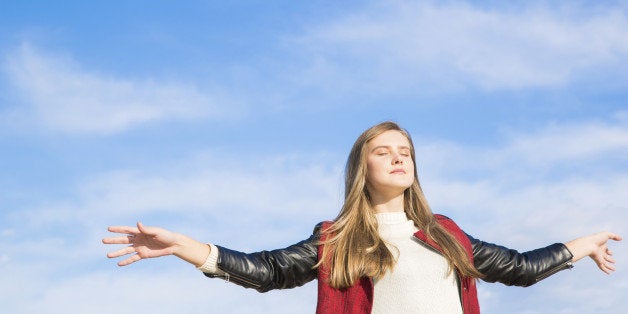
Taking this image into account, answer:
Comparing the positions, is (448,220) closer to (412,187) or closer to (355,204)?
(412,187)

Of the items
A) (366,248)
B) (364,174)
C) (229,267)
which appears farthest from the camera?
(364,174)

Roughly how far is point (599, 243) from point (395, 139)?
2.54 meters

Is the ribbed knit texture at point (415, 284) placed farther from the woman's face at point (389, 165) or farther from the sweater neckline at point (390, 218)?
the woman's face at point (389, 165)

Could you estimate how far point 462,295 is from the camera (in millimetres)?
6984

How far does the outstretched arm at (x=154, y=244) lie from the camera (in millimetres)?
5941

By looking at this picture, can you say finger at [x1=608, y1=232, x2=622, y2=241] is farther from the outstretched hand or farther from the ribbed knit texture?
the outstretched hand

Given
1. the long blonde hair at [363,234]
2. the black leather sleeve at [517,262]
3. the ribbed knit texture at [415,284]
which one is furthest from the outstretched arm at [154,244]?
the black leather sleeve at [517,262]

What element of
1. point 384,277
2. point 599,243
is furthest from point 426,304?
point 599,243

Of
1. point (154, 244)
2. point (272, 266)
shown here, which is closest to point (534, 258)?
point (272, 266)

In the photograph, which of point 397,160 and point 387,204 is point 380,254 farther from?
point 397,160

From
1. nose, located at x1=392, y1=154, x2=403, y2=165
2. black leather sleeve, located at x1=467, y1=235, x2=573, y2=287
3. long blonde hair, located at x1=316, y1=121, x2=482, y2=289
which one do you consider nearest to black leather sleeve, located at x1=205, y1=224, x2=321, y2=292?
long blonde hair, located at x1=316, y1=121, x2=482, y2=289

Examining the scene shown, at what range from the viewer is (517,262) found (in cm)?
764

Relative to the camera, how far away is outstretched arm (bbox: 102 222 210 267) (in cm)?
594

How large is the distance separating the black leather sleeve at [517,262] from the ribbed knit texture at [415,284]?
2.14 ft
